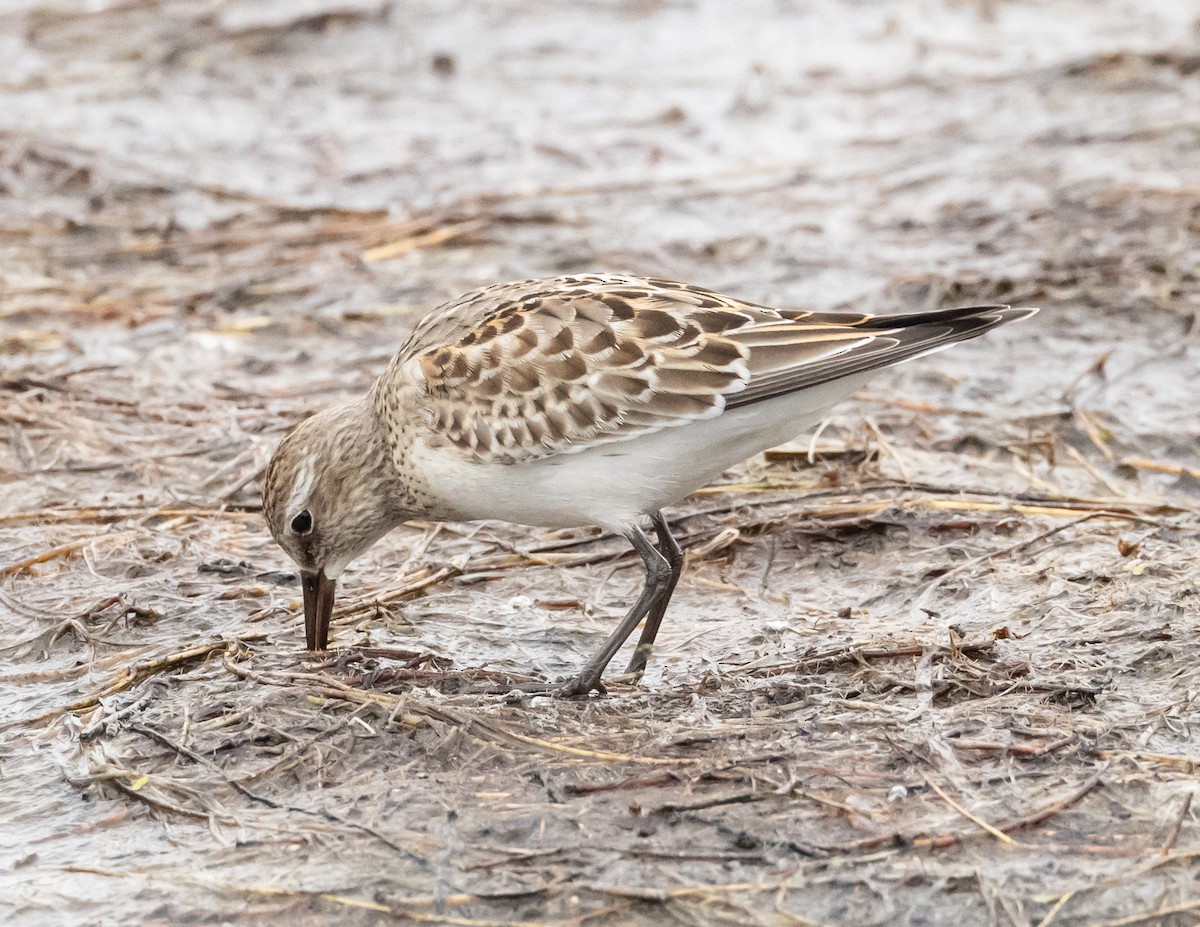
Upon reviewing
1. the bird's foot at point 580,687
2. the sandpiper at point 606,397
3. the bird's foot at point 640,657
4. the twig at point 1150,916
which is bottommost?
the bird's foot at point 640,657

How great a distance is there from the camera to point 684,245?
428 inches

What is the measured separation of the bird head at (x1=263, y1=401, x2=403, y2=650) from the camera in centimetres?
640

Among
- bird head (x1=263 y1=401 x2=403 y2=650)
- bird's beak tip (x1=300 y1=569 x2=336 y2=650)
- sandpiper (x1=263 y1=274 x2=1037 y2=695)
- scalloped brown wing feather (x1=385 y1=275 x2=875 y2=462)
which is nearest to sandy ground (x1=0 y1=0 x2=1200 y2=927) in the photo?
bird's beak tip (x1=300 y1=569 x2=336 y2=650)

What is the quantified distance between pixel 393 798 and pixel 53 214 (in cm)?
761

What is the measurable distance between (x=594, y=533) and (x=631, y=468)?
180 cm

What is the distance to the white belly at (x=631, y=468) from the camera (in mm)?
5828

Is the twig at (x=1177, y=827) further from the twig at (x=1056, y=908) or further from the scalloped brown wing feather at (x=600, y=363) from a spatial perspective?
the scalloped brown wing feather at (x=600, y=363)

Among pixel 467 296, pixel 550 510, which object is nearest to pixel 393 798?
pixel 550 510

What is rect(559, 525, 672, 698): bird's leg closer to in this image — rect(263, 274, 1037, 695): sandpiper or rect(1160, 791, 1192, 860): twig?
rect(263, 274, 1037, 695): sandpiper

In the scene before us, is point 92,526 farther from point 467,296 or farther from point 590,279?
point 590,279

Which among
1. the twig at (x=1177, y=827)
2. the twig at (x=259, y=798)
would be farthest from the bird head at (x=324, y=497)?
the twig at (x=1177, y=827)

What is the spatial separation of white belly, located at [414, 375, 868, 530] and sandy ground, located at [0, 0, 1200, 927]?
0.69 m

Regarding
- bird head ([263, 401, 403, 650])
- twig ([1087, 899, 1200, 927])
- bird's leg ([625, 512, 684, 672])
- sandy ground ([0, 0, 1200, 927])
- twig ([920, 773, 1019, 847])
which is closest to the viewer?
twig ([1087, 899, 1200, 927])

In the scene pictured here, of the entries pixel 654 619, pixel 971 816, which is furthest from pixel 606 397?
pixel 971 816
